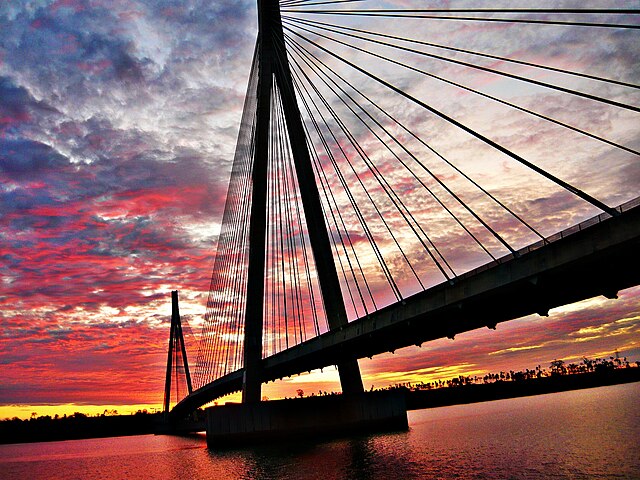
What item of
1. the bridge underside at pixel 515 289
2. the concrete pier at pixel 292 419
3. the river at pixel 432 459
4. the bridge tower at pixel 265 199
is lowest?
the river at pixel 432 459

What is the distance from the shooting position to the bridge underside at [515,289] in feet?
61.1

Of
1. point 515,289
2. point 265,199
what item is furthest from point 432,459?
point 265,199

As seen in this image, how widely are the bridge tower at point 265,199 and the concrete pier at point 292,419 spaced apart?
1.81m

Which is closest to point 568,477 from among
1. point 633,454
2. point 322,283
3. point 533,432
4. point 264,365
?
point 633,454

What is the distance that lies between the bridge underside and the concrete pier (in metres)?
13.8

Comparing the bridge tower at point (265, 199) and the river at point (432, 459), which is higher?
the bridge tower at point (265, 199)

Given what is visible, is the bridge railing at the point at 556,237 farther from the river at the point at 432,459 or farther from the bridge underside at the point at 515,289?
the river at the point at 432,459

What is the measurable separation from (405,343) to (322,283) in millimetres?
9352

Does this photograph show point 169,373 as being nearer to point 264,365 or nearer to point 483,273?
point 264,365

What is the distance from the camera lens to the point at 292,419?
48656 mm

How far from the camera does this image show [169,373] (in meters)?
120

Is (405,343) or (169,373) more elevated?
(169,373)

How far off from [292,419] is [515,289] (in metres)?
30.5

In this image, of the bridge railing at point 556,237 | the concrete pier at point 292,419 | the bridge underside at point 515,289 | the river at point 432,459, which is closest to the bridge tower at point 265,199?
the concrete pier at point 292,419
